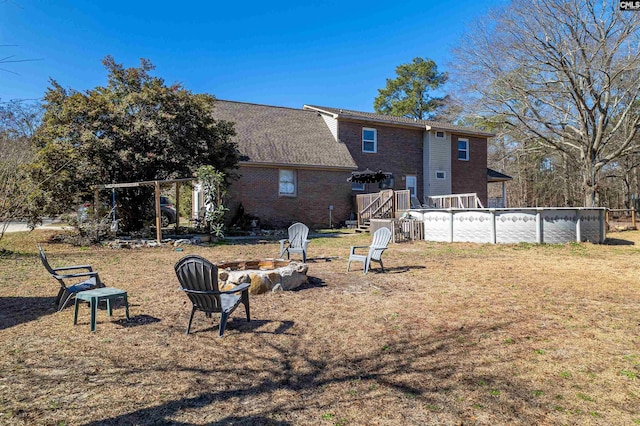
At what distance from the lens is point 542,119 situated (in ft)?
73.8

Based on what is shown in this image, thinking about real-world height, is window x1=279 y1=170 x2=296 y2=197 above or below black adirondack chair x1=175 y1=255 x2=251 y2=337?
above

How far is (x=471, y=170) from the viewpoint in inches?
1048

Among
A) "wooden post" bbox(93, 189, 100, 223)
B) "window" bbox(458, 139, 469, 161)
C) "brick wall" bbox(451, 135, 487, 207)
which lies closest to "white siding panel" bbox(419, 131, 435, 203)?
"brick wall" bbox(451, 135, 487, 207)

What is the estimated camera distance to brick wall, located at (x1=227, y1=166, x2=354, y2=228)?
63.0 feet

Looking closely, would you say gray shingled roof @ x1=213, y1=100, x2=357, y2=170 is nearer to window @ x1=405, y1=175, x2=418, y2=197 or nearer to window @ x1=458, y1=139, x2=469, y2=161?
window @ x1=405, y1=175, x2=418, y2=197

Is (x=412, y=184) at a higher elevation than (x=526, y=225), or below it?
higher

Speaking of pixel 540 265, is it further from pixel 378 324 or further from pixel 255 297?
pixel 255 297

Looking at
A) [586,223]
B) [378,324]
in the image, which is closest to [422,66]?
[586,223]

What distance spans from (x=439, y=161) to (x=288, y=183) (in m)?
10.6

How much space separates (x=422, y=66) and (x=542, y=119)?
74.4ft

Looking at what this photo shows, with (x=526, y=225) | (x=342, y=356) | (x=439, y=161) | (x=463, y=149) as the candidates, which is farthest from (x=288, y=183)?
(x=342, y=356)

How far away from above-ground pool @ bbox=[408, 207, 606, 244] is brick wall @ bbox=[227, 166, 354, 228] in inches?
300

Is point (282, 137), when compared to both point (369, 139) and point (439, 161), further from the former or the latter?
point (439, 161)

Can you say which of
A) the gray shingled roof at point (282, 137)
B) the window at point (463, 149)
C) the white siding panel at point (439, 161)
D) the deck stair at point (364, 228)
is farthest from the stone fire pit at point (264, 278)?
the window at point (463, 149)
